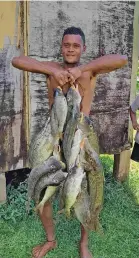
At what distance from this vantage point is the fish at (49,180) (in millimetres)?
3412

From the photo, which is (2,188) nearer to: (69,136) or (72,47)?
(69,136)

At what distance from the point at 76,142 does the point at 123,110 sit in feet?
6.73

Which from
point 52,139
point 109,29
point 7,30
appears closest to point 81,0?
point 109,29

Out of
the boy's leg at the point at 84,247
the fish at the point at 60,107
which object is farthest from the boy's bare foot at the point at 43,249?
the fish at the point at 60,107

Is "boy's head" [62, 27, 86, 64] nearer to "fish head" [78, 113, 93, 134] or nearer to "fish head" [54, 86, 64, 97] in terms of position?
"fish head" [54, 86, 64, 97]

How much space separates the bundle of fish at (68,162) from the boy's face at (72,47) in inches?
12.3

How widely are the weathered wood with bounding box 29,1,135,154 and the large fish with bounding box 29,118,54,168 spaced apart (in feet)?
3.93

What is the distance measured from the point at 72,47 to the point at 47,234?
5.95 ft

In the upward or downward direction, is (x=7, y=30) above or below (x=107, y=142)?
above

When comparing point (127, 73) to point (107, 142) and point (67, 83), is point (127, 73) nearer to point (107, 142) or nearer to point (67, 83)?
point (107, 142)

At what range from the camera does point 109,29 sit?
15.6 ft

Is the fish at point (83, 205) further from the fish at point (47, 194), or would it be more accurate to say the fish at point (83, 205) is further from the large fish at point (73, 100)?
the large fish at point (73, 100)

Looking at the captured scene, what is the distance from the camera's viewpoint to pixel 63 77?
3.14 m

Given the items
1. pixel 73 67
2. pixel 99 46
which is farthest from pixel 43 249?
pixel 99 46
